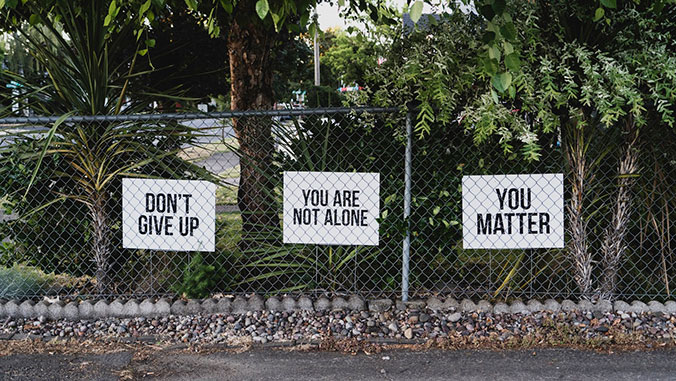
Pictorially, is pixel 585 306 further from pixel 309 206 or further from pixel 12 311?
pixel 12 311

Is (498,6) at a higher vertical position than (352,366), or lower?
higher

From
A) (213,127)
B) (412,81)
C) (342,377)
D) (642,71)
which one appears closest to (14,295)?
(213,127)

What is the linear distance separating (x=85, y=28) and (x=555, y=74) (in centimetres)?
392

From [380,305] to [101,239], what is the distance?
2414mm

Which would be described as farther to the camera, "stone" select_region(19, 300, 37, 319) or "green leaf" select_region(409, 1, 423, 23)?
"stone" select_region(19, 300, 37, 319)

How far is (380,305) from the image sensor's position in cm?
494

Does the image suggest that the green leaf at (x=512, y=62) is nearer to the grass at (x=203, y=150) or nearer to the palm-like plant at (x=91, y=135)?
the grass at (x=203, y=150)

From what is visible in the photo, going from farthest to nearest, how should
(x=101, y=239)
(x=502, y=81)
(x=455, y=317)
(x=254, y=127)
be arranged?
1. (x=254, y=127)
2. (x=101, y=239)
3. (x=455, y=317)
4. (x=502, y=81)

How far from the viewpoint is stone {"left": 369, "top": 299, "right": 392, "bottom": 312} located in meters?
4.93

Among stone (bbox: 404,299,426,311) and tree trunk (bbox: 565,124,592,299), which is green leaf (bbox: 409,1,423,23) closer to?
tree trunk (bbox: 565,124,592,299)

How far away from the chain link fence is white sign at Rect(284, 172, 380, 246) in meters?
0.02

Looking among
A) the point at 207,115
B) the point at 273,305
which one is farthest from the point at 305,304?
the point at 207,115

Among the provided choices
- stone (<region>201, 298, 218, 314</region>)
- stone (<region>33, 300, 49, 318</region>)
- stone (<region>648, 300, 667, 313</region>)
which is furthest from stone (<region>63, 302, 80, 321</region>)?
stone (<region>648, 300, 667, 313</region>)

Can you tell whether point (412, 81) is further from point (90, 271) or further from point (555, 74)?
point (90, 271)
